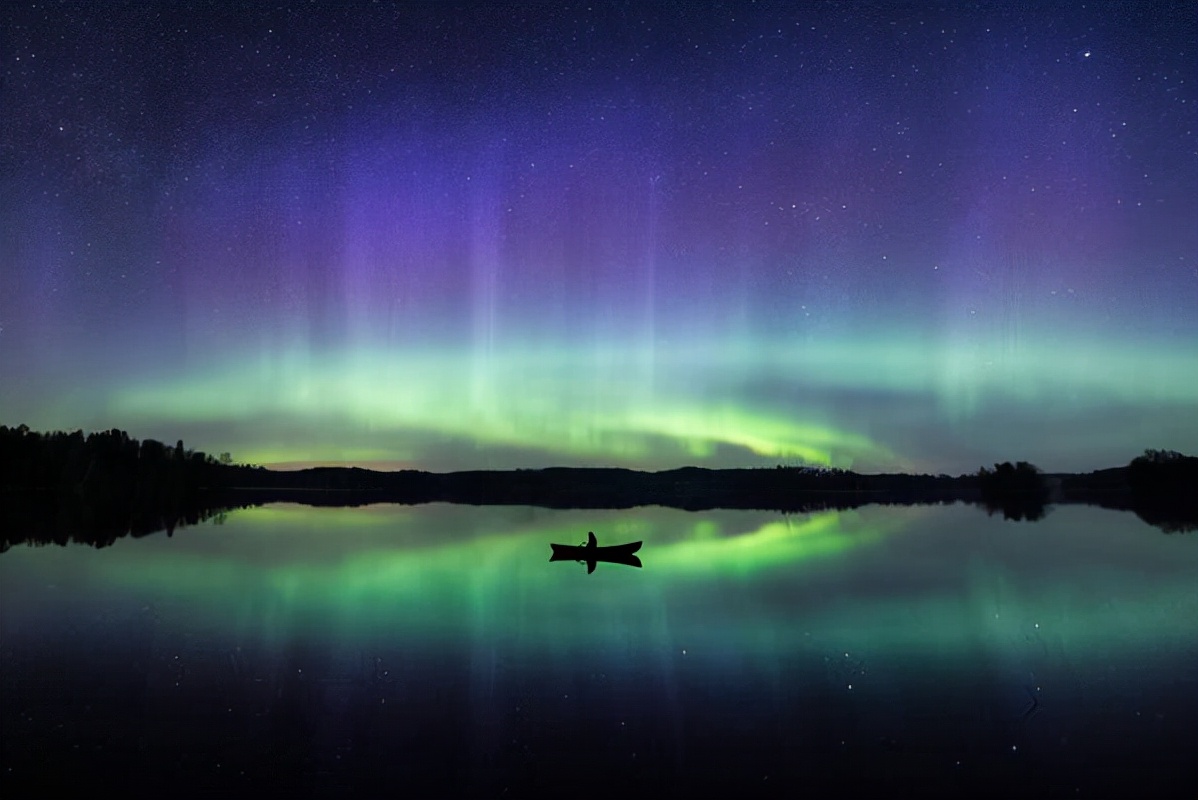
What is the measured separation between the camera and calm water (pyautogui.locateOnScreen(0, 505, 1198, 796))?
29.9 ft

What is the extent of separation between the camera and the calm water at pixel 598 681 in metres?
9.12

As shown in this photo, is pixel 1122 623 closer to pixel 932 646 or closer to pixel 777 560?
pixel 932 646

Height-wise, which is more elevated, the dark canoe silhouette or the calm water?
the dark canoe silhouette

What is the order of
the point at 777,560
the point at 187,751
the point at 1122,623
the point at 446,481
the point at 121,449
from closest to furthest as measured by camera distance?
the point at 187,751 < the point at 1122,623 < the point at 777,560 < the point at 121,449 < the point at 446,481

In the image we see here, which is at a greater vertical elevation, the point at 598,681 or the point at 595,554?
the point at 595,554

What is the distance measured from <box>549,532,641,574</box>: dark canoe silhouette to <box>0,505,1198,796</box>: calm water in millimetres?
4336

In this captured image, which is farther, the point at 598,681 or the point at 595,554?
the point at 595,554

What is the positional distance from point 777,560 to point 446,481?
126 meters

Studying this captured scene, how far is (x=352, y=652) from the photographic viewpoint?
15039 millimetres

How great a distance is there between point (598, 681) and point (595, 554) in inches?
779

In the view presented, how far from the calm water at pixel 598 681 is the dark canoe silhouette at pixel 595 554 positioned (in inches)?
171

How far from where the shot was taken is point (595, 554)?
3275cm

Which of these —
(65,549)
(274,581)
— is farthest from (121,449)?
(274,581)

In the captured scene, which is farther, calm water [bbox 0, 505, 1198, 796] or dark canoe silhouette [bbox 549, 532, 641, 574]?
dark canoe silhouette [bbox 549, 532, 641, 574]
